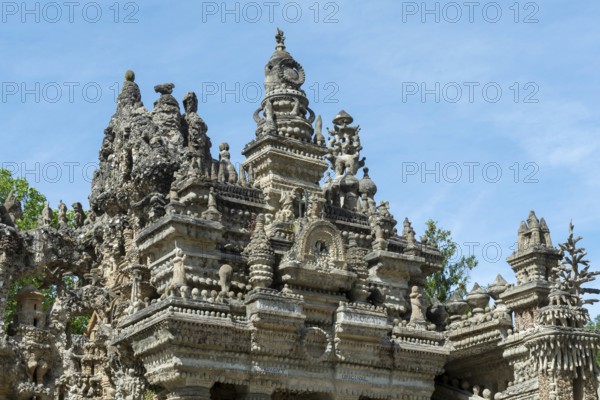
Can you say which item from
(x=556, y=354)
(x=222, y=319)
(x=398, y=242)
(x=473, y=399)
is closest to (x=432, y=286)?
(x=398, y=242)

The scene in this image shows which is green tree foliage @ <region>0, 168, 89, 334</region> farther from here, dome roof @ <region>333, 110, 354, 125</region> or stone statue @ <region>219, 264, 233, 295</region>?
stone statue @ <region>219, 264, 233, 295</region>

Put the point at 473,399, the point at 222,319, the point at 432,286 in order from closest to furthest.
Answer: the point at 222,319 → the point at 473,399 → the point at 432,286

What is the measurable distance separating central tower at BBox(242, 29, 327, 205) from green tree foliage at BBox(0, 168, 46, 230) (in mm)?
20634

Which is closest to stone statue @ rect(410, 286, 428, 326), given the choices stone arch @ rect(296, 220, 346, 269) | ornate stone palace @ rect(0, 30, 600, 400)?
ornate stone palace @ rect(0, 30, 600, 400)

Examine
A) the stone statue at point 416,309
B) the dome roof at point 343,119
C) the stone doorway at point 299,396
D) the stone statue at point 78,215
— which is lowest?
the stone doorway at point 299,396

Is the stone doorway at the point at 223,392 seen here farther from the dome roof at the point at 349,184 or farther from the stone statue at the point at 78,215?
the stone statue at the point at 78,215

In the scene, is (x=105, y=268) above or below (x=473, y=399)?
above

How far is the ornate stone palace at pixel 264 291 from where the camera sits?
28766 mm

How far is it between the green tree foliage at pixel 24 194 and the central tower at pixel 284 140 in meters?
20.6

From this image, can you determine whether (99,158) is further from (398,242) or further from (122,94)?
(398,242)

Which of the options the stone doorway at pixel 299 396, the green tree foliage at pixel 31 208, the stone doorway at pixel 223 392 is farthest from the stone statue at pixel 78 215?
the stone doorway at pixel 299 396

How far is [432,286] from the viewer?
161ft

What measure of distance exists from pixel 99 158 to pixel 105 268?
537cm

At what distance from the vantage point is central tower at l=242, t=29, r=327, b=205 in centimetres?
3559
